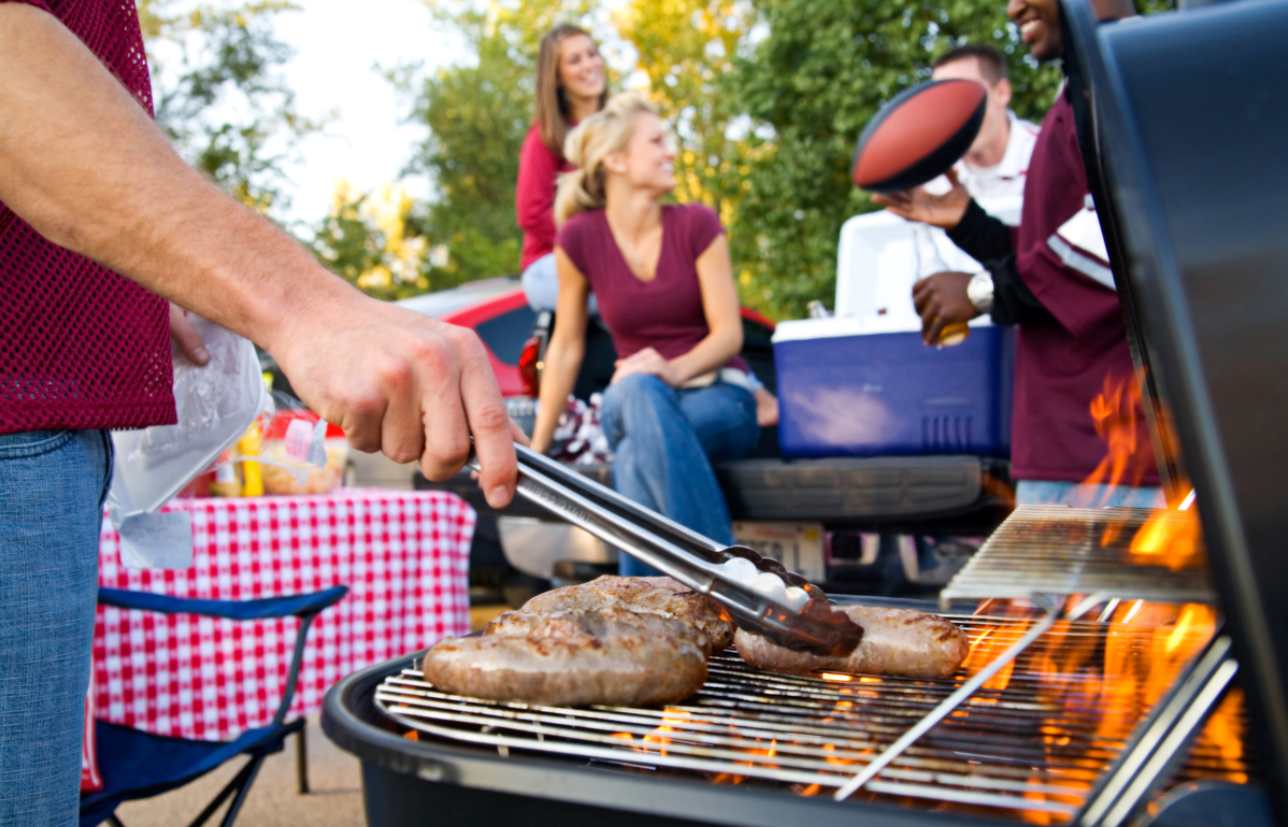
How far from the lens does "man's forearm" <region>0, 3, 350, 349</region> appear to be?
1.04 metres

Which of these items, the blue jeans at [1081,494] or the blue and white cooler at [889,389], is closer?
the blue jeans at [1081,494]

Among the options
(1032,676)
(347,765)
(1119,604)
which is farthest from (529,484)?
(347,765)

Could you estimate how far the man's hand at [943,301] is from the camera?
9.01 feet

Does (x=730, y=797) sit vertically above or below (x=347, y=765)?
above

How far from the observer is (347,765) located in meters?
3.94

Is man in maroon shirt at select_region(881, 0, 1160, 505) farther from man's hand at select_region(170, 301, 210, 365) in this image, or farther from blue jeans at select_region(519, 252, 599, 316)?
blue jeans at select_region(519, 252, 599, 316)

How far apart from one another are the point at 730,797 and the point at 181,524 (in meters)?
1.53

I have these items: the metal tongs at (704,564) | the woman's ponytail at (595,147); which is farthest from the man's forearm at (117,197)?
the woman's ponytail at (595,147)

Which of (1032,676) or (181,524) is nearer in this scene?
(1032,676)

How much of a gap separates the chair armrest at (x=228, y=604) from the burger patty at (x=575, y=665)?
159 centimetres

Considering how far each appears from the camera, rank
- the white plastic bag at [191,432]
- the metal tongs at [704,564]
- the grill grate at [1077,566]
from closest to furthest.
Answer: the grill grate at [1077,566] → the metal tongs at [704,564] → the white plastic bag at [191,432]

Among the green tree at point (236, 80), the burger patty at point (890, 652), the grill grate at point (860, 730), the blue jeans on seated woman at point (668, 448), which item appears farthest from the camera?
the green tree at point (236, 80)

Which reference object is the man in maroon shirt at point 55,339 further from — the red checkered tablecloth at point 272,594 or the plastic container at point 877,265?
the plastic container at point 877,265

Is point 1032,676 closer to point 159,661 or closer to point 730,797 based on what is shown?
point 730,797
